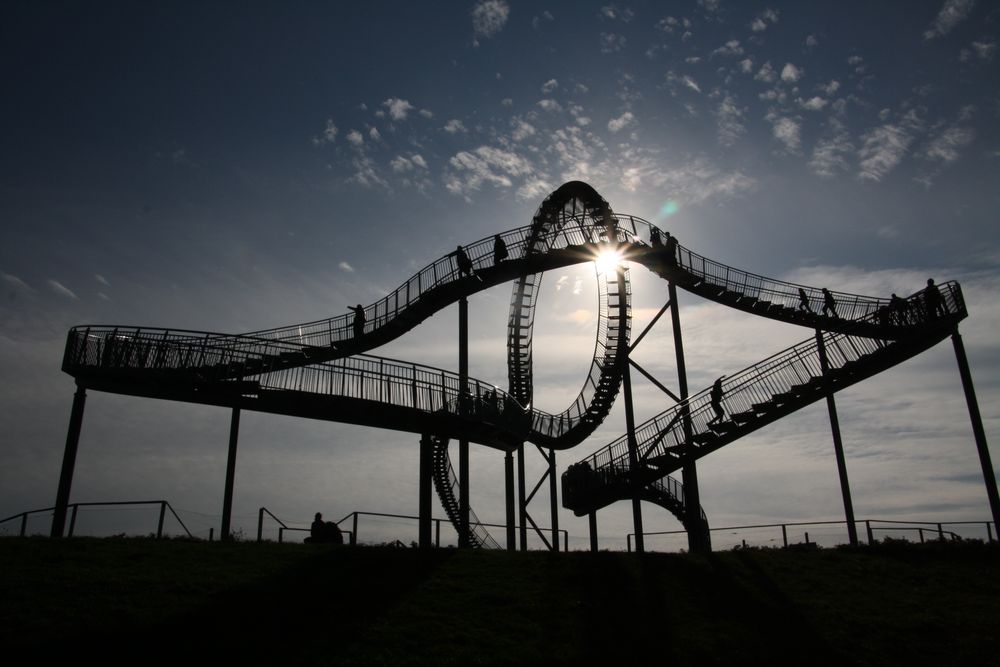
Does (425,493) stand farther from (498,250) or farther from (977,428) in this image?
(977,428)

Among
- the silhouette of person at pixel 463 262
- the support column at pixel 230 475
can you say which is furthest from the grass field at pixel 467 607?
the silhouette of person at pixel 463 262

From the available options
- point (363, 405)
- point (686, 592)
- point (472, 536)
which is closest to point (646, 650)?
point (686, 592)

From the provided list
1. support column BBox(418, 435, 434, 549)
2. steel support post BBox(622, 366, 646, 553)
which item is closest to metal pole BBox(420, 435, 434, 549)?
support column BBox(418, 435, 434, 549)

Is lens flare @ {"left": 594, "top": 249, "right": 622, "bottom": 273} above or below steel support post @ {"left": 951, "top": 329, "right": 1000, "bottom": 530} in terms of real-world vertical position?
above

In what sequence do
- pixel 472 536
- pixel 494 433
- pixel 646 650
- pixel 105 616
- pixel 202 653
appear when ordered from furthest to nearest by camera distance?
pixel 472 536 → pixel 494 433 → pixel 646 650 → pixel 105 616 → pixel 202 653

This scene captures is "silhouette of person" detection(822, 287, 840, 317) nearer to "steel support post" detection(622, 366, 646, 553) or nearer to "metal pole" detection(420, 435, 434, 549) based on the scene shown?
"steel support post" detection(622, 366, 646, 553)

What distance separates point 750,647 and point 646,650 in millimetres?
2016

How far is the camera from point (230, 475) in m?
20.2

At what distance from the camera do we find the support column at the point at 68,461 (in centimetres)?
1856

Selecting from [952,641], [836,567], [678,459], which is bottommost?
[952,641]

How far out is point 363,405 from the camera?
2048cm

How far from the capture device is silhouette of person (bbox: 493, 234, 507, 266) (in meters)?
27.9

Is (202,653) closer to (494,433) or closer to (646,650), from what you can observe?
(646,650)

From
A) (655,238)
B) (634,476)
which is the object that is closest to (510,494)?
(634,476)
